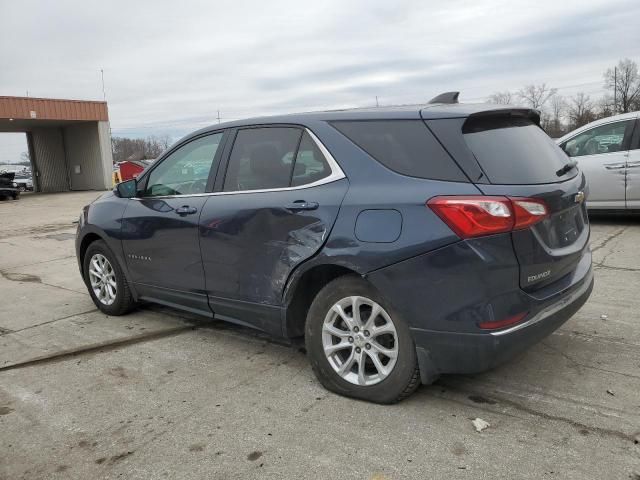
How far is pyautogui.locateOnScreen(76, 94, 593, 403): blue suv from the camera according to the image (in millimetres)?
2795

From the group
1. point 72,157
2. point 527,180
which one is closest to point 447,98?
point 527,180

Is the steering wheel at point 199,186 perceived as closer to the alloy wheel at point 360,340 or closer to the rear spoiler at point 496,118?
the alloy wheel at point 360,340

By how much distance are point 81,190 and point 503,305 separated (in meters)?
32.7

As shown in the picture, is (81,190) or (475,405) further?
(81,190)

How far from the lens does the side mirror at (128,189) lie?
189 inches

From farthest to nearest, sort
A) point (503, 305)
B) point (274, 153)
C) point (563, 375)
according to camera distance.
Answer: point (274, 153) → point (563, 375) → point (503, 305)

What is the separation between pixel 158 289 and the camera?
464cm

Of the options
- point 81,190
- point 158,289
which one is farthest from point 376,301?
point 81,190

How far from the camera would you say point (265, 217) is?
11.8ft

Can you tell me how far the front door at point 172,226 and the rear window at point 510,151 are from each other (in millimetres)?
1972

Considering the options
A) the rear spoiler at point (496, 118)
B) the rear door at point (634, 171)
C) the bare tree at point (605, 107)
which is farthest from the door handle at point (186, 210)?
the bare tree at point (605, 107)

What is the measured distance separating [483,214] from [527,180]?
1.40 ft

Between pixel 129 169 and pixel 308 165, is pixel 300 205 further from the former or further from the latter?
pixel 129 169

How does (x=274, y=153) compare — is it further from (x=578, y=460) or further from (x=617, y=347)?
(x=617, y=347)
